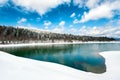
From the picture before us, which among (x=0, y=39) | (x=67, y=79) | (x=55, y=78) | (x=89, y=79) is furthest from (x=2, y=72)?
(x=0, y=39)

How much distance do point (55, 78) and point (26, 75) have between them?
2.93 meters

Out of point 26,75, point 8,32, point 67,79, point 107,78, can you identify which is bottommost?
point 107,78

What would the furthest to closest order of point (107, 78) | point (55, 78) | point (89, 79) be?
point (107, 78) < point (89, 79) < point (55, 78)

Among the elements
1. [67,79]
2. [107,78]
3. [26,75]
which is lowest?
[107,78]

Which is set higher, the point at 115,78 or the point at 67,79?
the point at 67,79

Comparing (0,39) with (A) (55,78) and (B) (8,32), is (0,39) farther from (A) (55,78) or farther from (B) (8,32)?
(A) (55,78)

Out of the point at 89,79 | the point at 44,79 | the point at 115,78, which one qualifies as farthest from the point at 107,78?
the point at 44,79

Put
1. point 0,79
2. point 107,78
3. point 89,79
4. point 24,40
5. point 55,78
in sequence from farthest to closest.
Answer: point 24,40, point 107,78, point 89,79, point 55,78, point 0,79

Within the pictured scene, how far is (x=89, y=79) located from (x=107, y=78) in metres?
3.11

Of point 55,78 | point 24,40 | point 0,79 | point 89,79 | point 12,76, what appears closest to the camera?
point 0,79

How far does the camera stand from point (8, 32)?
533ft

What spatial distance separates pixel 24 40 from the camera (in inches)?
5906

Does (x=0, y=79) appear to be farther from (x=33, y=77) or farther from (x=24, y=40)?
(x=24, y=40)

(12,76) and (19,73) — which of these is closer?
(12,76)
